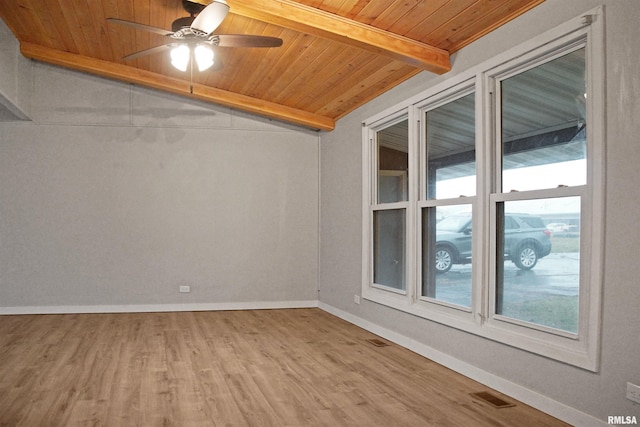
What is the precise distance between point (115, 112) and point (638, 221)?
6.48m

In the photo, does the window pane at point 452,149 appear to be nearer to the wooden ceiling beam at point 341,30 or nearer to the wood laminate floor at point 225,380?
the wooden ceiling beam at point 341,30

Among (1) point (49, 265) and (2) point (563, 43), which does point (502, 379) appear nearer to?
(2) point (563, 43)

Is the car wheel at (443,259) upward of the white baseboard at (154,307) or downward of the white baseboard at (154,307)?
upward

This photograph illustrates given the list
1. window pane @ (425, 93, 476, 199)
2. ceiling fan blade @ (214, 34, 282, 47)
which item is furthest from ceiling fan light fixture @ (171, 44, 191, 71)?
window pane @ (425, 93, 476, 199)

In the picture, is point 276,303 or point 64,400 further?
point 276,303

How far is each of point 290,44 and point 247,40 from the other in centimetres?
92

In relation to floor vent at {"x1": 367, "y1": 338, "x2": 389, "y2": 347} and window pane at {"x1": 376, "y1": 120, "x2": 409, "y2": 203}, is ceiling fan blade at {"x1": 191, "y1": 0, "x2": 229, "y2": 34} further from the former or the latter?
floor vent at {"x1": 367, "y1": 338, "x2": 389, "y2": 347}

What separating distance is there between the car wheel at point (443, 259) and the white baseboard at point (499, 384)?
693 millimetres

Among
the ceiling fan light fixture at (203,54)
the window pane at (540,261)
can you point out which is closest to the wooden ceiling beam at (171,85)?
the ceiling fan light fixture at (203,54)

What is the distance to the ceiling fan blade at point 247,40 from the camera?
414 centimetres

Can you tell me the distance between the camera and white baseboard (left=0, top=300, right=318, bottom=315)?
7.05 metres

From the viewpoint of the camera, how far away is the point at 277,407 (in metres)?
3.47

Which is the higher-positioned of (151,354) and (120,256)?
(120,256)

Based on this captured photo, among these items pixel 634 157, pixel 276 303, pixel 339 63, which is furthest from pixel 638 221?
pixel 276 303
